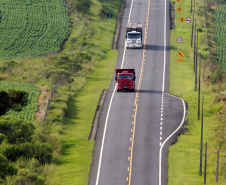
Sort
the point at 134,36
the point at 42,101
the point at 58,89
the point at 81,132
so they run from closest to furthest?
the point at 81,132 → the point at 42,101 → the point at 58,89 → the point at 134,36

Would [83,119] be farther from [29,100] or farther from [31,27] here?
[31,27]

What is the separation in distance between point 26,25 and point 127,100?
141 ft

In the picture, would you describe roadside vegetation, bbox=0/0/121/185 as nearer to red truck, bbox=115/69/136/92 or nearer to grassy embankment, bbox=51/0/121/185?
grassy embankment, bbox=51/0/121/185

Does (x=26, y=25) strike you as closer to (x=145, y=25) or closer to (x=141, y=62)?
(x=145, y=25)

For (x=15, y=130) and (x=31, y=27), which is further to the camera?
(x=31, y=27)

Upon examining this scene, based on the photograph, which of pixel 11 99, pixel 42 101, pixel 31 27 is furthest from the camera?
pixel 31 27

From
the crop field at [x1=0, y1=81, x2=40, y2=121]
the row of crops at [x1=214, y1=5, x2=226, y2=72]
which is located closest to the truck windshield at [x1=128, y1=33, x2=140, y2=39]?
the row of crops at [x1=214, y1=5, x2=226, y2=72]

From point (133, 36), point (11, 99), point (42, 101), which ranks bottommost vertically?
point (42, 101)

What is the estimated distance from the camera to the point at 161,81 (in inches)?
3044

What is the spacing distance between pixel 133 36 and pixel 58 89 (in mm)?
23249

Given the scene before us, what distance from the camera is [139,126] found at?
60.9m

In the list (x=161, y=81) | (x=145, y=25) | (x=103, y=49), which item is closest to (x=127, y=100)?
(x=161, y=81)

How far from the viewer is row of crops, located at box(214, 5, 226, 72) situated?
313ft

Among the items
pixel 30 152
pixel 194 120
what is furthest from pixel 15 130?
pixel 194 120
